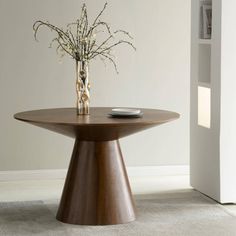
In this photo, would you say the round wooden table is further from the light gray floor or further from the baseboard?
the baseboard

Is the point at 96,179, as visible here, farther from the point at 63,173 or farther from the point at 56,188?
the point at 63,173

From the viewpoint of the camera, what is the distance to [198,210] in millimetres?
5000

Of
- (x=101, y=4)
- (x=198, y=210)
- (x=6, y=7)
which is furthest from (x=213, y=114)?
(x=6, y=7)

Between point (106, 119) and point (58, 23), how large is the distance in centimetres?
181

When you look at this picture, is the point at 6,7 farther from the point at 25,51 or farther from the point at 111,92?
the point at 111,92

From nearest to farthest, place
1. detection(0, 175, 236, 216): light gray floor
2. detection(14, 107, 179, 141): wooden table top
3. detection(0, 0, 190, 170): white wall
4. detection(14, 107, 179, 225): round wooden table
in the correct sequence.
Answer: detection(14, 107, 179, 141): wooden table top
detection(14, 107, 179, 225): round wooden table
detection(0, 175, 236, 216): light gray floor
detection(0, 0, 190, 170): white wall

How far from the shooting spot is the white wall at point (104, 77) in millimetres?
6031

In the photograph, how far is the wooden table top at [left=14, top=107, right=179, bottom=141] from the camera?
14.1 feet

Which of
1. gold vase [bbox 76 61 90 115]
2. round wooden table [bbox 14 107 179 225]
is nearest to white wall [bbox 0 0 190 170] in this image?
gold vase [bbox 76 61 90 115]

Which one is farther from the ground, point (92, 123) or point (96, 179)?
point (92, 123)

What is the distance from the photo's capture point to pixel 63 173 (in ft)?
20.3

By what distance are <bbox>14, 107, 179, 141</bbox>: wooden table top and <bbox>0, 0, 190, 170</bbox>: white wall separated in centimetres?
138

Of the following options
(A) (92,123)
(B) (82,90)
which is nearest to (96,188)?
(A) (92,123)

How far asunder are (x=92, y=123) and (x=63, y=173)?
198 cm
